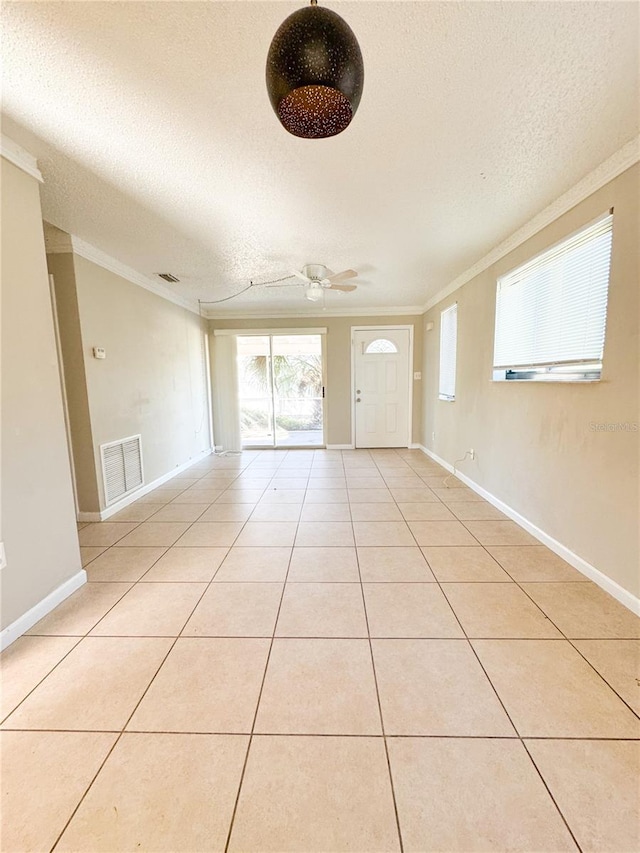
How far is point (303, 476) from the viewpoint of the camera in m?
4.13

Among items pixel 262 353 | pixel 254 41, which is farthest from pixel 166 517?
pixel 262 353

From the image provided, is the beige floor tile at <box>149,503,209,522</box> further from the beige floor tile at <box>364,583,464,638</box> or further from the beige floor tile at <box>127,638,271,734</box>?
the beige floor tile at <box>364,583,464,638</box>

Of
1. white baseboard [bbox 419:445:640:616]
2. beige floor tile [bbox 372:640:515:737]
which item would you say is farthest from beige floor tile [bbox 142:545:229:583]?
white baseboard [bbox 419:445:640:616]

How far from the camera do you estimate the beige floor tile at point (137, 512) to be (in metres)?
2.94

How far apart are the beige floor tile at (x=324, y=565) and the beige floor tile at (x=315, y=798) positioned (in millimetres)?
893

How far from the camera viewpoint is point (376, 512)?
116 inches

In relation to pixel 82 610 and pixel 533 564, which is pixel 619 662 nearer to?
pixel 533 564

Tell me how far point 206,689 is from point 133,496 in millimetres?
2592

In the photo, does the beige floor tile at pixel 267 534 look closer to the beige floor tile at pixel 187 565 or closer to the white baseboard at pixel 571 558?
the beige floor tile at pixel 187 565

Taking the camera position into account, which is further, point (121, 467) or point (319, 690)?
point (121, 467)

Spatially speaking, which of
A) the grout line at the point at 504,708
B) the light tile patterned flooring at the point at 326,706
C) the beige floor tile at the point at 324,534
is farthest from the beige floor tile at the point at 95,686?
the grout line at the point at 504,708

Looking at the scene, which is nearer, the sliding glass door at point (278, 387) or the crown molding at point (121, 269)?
the crown molding at point (121, 269)

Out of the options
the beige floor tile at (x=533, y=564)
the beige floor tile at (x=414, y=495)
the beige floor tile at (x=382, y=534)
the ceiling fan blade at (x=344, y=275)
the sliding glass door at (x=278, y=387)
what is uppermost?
the ceiling fan blade at (x=344, y=275)

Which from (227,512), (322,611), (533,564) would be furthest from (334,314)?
(322,611)
